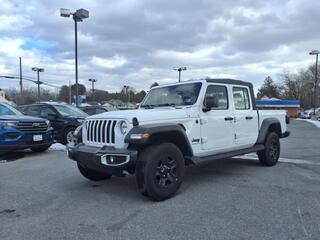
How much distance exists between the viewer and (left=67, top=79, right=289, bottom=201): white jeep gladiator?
518 cm

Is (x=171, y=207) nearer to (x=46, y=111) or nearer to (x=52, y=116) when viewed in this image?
(x=52, y=116)

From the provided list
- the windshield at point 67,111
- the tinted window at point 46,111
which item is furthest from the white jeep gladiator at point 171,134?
the tinted window at point 46,111

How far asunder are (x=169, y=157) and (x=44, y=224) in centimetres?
205

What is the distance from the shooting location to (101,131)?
18.4ft

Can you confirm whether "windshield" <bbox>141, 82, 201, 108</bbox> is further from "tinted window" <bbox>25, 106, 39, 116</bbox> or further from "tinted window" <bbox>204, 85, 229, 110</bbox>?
"tinted window" <bbox>25, 106, 39, 116</bbox>

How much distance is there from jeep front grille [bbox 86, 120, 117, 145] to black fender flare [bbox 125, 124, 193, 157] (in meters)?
0.40

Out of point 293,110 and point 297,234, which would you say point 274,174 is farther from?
point 293,110

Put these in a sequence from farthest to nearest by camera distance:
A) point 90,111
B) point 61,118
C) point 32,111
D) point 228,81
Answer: point 90,111 → point 32,111 → point 61,118 → point 228,81

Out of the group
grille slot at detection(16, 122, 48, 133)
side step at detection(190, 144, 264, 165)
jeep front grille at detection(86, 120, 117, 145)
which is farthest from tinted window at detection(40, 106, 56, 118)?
side step at detection(190, 144, 264, 165)

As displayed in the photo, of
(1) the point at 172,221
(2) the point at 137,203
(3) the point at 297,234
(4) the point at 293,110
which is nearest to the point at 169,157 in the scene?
(2) the point at 137,203

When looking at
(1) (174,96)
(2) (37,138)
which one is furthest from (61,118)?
(1) (174,96)

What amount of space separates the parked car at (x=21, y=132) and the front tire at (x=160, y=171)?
588 cm

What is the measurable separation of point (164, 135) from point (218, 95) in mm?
1885

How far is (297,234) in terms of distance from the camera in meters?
4.01
